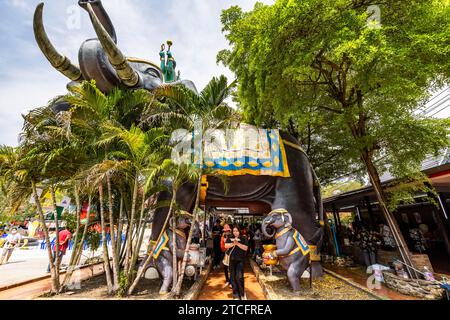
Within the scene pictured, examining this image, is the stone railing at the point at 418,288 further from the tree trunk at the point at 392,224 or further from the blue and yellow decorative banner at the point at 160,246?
the blue and yellow decorative banner at the point at 160,246

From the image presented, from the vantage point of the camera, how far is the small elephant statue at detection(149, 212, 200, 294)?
4.82m

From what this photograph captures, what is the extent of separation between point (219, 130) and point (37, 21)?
4.72 m

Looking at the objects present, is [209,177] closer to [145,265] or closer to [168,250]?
[168,250]

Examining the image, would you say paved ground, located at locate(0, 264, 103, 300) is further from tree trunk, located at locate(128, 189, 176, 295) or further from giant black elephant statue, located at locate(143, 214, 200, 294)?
giant black elephant statue, located at locate(143, 214, 200, 294)

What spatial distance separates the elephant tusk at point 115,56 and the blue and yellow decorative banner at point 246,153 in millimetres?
2637

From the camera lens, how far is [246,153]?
5.79 m

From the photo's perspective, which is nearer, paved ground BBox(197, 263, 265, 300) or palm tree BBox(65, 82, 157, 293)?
palm tree BBox(65, 82, 157, 293)

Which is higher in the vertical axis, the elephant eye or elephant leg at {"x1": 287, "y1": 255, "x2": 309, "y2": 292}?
the elephant eye

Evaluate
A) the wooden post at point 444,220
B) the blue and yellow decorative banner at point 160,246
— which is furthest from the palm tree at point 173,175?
the wooden post at point 444,220

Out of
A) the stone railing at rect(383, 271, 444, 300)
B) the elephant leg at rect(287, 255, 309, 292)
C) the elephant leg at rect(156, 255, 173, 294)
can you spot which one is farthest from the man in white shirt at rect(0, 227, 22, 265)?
the stone railing at rect(383, 271, 444, 300)

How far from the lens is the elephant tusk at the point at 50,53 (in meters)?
5.05

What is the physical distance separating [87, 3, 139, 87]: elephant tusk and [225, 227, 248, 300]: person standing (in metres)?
4.51

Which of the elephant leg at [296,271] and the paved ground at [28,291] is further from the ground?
the elephant leg at [296,271]

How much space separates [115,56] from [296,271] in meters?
6.17
